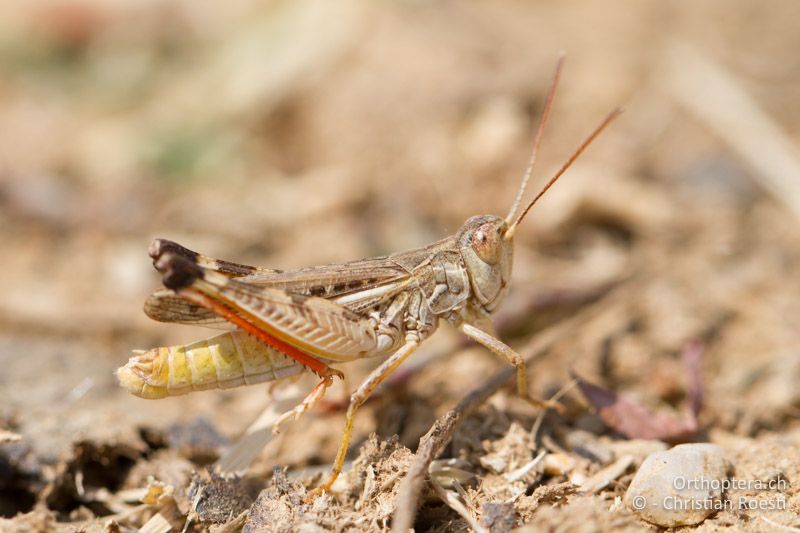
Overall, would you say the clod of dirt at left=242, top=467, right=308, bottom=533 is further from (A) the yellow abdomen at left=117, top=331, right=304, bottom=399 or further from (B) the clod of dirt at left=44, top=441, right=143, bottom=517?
(B) the clod of dirt at left=44, top=441, right=143, bottom=517

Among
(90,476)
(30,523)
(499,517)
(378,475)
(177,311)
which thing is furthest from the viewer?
(90,476)

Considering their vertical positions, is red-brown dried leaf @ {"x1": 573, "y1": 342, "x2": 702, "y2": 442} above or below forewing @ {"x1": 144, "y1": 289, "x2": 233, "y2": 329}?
below

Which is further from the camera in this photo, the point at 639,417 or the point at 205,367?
the point at 639,417

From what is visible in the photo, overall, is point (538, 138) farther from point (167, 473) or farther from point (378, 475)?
point (167, 473)

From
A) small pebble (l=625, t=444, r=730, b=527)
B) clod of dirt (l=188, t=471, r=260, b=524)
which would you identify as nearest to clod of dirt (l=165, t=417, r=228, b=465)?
clod of dirt (l=188, t=471, r=260, b=524)

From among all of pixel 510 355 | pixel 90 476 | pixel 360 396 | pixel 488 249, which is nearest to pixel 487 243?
pixel 488 249

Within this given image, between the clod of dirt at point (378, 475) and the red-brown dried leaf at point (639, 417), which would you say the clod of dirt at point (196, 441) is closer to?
the clod of dirt at point (378, 475)

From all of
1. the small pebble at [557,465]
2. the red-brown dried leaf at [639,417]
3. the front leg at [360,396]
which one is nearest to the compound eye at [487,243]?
the front leg at [360,396]
